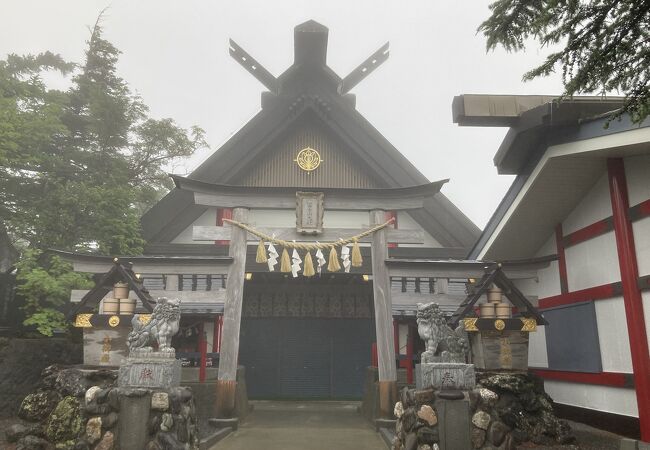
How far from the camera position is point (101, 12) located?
42.4ft

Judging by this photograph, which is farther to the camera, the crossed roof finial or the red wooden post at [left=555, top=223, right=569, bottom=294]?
the crossed roof finial

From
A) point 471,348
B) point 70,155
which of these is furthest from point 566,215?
point 70,155

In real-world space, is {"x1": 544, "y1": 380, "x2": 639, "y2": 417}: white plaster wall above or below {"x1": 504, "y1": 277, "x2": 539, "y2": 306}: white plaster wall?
below

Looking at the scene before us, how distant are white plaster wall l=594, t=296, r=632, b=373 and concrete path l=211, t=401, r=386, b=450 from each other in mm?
3672

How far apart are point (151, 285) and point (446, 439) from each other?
813cm

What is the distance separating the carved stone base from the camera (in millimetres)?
5391

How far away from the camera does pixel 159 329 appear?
5.84 m

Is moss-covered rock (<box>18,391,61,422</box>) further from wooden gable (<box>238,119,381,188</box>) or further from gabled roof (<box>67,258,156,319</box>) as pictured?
wooden gable (<box>238,119,381,188</box>)

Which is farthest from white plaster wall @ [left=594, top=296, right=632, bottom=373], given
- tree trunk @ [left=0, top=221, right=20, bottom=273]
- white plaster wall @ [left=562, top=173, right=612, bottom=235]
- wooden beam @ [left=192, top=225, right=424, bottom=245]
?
tree trunk @ [left=0, top=221, right=20, bottom=273]

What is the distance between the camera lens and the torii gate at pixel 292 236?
7.80 m

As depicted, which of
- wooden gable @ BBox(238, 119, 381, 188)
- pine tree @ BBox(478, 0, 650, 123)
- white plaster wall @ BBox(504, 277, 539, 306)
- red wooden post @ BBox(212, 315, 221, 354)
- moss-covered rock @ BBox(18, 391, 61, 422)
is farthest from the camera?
wooden gable @ BBox(238, 119, 381, 188)

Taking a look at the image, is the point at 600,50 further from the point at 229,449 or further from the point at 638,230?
the point at 229,449

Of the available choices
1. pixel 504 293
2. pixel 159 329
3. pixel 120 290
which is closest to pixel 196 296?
pixel 120 290

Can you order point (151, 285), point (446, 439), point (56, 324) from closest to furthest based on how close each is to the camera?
point (446, 439) → point (56, 324) → point (151, 285)
